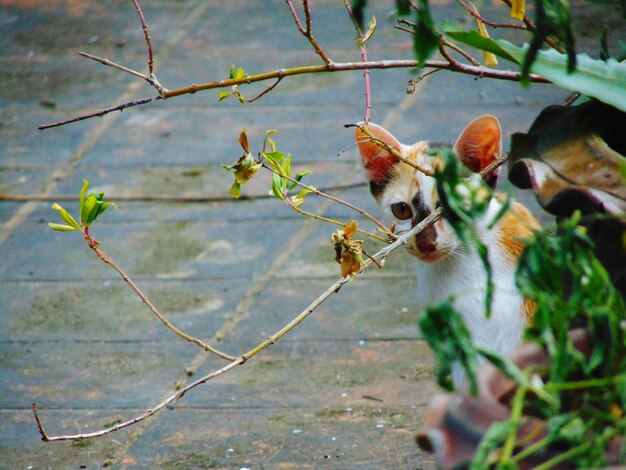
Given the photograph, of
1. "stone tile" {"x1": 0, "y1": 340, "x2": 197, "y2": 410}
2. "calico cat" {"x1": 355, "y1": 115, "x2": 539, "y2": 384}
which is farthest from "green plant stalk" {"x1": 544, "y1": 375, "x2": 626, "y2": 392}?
"stone tile" {"x1": 0, "y1": 340, "x2": 197, "y2": 410}

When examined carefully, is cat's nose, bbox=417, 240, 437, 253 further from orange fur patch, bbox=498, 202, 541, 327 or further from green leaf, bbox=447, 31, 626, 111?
green leaf, bbox=447, 31, 626, 111

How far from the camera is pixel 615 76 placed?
193 cm

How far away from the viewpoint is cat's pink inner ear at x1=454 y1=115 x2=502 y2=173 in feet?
8.57

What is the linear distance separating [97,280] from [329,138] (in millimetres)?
1800

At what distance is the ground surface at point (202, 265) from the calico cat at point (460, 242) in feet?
1.58

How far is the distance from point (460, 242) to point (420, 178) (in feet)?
0.65

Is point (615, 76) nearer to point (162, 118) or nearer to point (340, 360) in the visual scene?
point (340, 360)

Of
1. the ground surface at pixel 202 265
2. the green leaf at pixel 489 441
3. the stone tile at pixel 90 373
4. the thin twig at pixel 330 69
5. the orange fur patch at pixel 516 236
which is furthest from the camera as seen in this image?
the stone tile at pixel 90 373

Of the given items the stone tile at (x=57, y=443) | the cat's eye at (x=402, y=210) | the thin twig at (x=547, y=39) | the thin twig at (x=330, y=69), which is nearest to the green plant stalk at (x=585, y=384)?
the thin twig at (x=330, y=69)

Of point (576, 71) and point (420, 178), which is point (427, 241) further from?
point (576, 71)

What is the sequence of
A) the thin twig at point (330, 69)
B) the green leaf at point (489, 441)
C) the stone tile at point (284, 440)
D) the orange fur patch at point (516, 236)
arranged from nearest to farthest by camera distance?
the green leaf at point (489, 441)
the thin twig at point (330, 69)
the orange fur patch at point (516, 236)
the stone tile at point (284, 440)

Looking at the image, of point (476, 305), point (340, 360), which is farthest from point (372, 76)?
point (476, 305)

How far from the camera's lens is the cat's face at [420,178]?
8.63 feet

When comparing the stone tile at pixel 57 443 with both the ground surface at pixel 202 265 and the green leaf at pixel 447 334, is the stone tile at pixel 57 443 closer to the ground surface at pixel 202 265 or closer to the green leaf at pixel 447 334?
the ground surface at pixel 202 265
